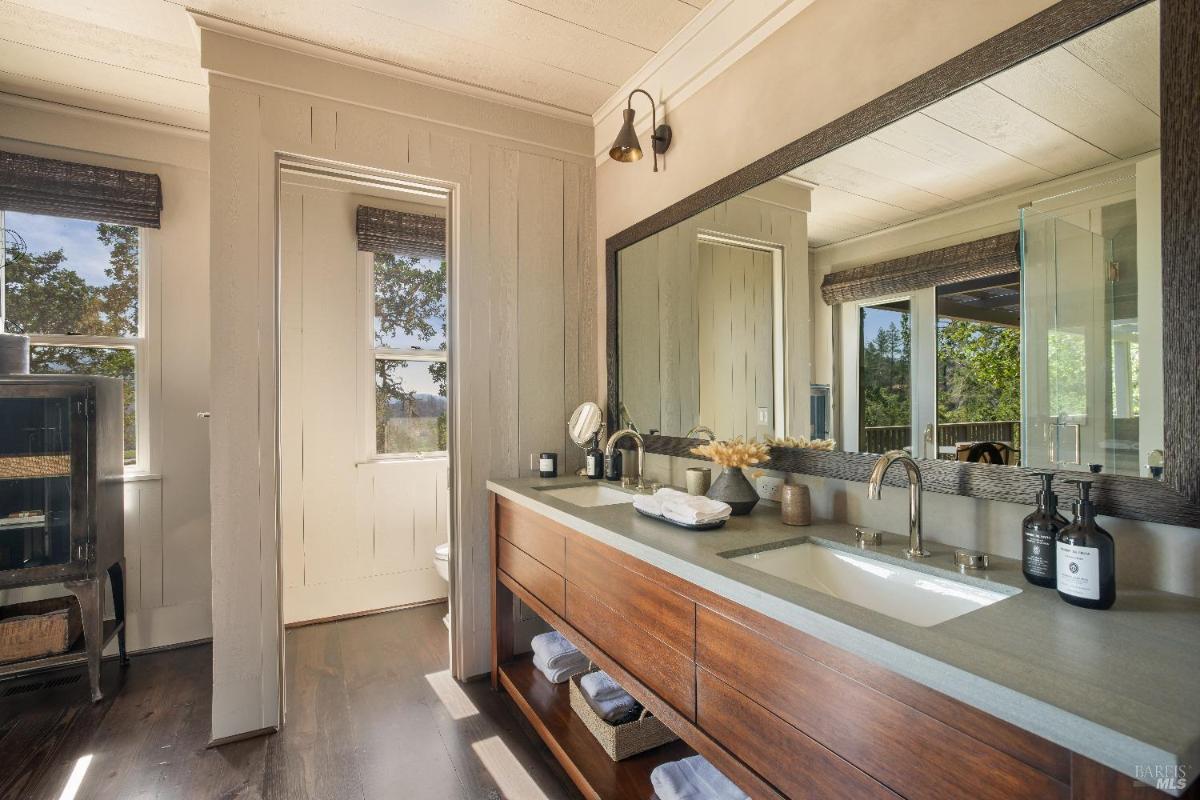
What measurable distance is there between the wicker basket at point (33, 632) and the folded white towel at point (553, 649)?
6.27 feet

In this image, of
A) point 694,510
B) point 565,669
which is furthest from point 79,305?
point 694,510

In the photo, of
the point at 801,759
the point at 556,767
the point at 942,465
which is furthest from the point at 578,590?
the point at 942,465

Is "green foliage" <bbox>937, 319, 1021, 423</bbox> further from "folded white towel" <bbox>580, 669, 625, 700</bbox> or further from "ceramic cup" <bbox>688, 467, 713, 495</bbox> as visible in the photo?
"folded white towel" <bbox>580, 669, 625, 700</bbox>

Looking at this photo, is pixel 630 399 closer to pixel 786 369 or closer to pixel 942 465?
pixel 786 369

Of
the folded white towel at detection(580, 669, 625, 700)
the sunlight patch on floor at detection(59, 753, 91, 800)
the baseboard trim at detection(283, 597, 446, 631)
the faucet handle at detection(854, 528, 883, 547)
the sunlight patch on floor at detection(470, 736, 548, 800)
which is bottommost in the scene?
the sunlight patch on floor at detection(470, 736, 548, 800)

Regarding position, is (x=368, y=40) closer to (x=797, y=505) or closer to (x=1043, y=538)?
(x=797, y=505)

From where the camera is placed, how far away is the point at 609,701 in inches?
72.5

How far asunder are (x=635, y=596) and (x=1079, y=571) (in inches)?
35.0

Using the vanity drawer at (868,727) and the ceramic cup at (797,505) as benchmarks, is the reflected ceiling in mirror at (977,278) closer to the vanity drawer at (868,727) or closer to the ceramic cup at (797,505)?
the ceramic cup at (797,505)

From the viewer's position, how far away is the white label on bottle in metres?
0.90

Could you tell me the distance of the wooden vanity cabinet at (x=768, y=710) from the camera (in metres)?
0.72

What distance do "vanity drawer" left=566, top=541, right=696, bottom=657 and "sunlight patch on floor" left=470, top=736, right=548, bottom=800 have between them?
0.67 m

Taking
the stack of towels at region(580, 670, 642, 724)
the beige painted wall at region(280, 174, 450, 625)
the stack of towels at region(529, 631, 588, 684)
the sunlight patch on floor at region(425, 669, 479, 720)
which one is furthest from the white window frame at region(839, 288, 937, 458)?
the beige painted wall at region(280, 174, 450, 625)

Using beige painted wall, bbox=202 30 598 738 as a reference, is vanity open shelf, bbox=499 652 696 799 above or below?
below
